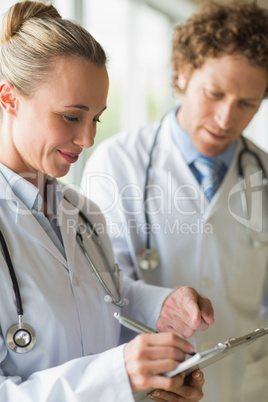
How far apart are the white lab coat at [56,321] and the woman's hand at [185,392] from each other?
4.4 inches

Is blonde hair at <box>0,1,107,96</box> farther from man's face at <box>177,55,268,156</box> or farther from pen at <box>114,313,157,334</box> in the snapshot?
man's face at <box>177,55,268,156</box>

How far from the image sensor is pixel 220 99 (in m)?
1.77

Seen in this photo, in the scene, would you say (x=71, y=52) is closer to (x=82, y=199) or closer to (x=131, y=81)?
(x=82, y=199)

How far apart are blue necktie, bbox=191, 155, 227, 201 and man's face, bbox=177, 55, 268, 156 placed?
3cm

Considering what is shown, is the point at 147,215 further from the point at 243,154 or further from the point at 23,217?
the point at 23,217

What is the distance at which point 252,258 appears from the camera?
6.05 ft

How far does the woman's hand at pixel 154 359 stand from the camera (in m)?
0.95

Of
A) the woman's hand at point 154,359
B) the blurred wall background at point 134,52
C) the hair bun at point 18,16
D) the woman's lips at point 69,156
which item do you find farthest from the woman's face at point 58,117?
the blurred wall background at point 134,52

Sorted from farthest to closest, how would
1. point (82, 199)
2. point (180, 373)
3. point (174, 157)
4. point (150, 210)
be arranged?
point (174, 157) → point (150, 210) → point (82, 199) → point (180, 373)

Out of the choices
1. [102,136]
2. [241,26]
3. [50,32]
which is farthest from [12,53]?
[102,136]

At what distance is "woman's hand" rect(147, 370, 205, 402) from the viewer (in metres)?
1.07

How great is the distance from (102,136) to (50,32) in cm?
184

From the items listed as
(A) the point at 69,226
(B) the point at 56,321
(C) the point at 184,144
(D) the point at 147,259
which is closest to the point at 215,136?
(C) the point at 184,144

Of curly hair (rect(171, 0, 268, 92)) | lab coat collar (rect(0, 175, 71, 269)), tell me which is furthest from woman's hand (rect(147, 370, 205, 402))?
curly hair (rect(171, 0, 268, 92))
